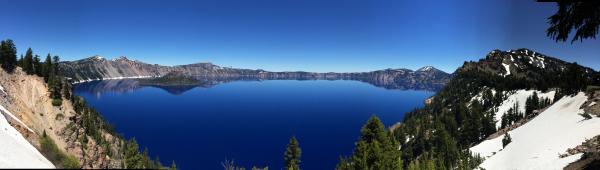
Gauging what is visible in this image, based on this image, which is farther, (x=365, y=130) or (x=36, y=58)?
(x=36, y=58)

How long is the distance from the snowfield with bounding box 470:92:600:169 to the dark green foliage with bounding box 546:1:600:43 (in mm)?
35328

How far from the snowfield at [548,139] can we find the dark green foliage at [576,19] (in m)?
35.3

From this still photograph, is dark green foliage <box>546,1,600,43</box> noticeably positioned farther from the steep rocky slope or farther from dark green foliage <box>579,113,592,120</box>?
dark green foliage <box>579,113,592,120</box>

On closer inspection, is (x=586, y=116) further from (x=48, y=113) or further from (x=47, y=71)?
(x=47, y=71)

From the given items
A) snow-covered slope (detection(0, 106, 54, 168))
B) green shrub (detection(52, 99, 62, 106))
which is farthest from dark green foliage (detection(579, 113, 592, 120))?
green shrub (detection(52, 99, 62, 106))

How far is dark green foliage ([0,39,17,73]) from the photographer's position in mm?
98312

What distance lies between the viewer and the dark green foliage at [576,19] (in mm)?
20766

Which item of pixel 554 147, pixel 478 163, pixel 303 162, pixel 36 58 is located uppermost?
pixel 36 58

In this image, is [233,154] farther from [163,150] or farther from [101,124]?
[101,124]

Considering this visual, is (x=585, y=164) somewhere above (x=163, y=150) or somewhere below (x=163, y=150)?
above

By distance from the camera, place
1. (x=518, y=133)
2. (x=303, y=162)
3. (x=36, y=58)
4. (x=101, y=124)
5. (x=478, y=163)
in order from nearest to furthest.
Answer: (x=478, y=163) < (x=518, y=133) < (x=36, y=58) < (x=101, y=124) < (x=303, y=162)

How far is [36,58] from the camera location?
111312 mm

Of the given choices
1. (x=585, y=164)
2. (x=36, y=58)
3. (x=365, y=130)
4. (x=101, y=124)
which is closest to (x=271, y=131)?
(x=101, y=124)

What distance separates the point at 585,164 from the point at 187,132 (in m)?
170
